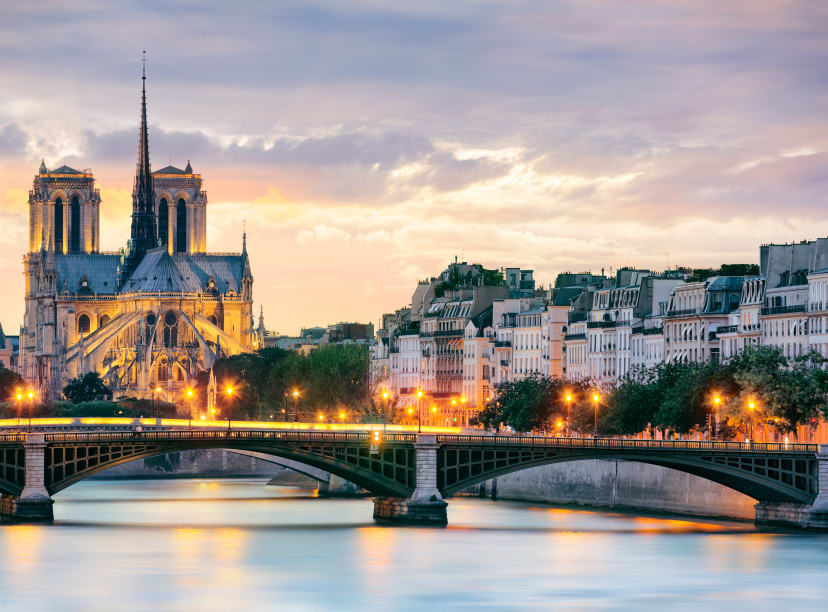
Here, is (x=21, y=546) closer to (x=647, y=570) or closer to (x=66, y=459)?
(x=66, y=459)

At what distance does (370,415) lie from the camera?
6698 inches

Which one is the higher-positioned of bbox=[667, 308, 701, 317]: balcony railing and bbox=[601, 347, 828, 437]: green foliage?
bbox=[667, 308, 701, 317]: balcony railing

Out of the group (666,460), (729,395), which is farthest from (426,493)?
(729,395)

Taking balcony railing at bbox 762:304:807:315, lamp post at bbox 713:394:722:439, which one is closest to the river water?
lamp post at bbox 713:394:722:439

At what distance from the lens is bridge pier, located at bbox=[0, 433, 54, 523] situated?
337 feet

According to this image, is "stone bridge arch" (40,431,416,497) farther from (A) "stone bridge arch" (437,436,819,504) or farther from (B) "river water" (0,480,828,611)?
(B) "river water" (0,480,828,611)

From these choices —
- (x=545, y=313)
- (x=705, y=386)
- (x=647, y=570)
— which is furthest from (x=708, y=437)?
(x=545, y=313)

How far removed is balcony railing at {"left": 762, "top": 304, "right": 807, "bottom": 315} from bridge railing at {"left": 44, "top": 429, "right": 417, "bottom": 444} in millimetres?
22567

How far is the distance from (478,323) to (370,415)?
10.3 metres

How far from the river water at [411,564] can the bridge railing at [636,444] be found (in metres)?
3.29

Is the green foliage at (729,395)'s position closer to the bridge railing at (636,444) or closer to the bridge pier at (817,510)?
the bridge railing at (636,444)

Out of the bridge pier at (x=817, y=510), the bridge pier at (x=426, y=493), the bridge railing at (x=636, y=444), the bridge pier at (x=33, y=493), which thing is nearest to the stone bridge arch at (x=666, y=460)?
the bridge railing at (x=636, y=444)

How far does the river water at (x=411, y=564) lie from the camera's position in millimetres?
79500

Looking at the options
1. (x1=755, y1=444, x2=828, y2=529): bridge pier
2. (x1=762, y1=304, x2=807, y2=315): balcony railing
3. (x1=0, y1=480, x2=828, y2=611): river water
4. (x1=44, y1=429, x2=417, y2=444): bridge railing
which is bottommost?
(x1=0, y1=480, x2=828, y2=611): river water
